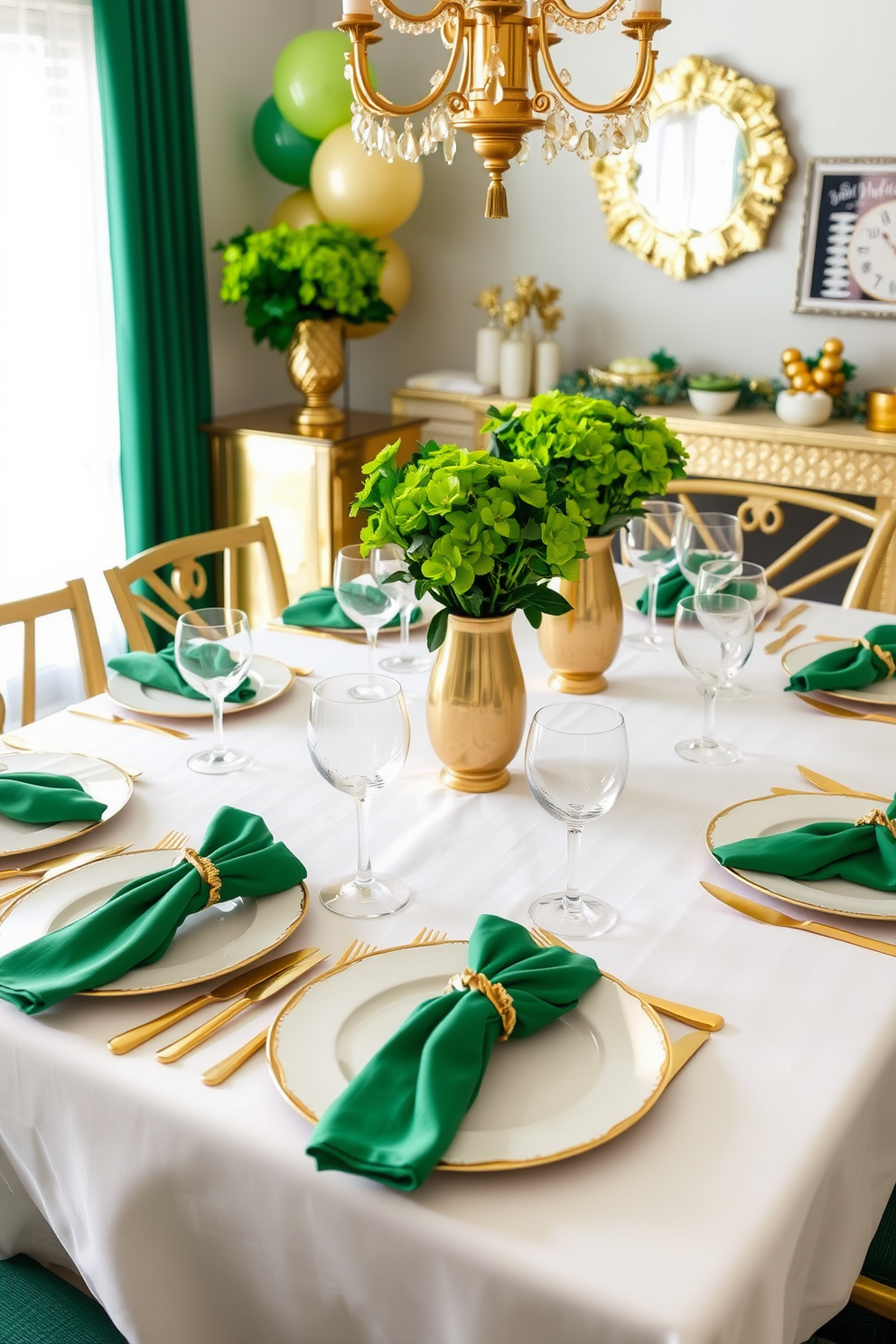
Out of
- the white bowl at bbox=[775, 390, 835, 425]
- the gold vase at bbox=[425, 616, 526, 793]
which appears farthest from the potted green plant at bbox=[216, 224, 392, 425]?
the gold vase at bbox=[425, 616, 526, 793]

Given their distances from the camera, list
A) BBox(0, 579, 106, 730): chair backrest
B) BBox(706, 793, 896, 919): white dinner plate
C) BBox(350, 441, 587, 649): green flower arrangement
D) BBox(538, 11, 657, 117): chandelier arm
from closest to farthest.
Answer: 1. BBox(706, 793, 896, 919): white dinner plate
2. BBox(350, 441, 587, 649): green flower arrangement
3. BBox(538, 11, 657, 117): chandelier arm
4. BBox(0, 579, 106, 730): chair backrest

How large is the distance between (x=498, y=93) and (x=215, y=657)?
758 millimetres

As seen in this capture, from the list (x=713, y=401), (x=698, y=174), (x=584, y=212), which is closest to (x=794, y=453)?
(x=713, y=401)

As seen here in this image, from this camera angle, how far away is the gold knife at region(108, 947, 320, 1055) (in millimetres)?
982

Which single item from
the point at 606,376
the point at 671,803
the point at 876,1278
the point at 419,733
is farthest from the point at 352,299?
the point at 876,1278

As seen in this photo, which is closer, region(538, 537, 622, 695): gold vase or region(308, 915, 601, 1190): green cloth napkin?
region(308, 915, 601, 1190): green cloth napkin

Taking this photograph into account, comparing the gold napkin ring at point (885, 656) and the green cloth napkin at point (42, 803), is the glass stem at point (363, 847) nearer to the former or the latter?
the green cloth napkin at point (42, 803)

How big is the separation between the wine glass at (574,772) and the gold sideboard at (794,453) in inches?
90.1

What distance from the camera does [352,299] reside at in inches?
133

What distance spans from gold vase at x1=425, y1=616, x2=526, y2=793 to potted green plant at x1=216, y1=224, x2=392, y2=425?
7.04 feet

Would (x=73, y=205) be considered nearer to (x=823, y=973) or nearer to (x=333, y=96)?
(x=333, y=96)

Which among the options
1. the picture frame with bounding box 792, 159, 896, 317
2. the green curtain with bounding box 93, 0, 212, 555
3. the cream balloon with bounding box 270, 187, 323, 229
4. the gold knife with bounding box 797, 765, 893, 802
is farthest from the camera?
the cream balloon with bounding box 270, 187, 323, 229

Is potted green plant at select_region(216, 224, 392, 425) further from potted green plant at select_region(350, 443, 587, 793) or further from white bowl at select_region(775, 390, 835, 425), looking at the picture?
potted green plant at select_region(350, 443, 587, 793)

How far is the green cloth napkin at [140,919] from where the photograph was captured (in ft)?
3.37
